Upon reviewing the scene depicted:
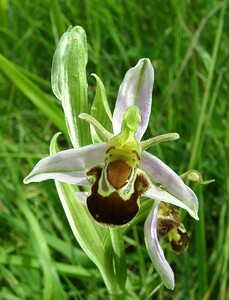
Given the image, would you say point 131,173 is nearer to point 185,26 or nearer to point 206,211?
point 206,211

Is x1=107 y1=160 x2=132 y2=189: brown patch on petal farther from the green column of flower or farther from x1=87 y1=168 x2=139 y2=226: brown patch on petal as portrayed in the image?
the green column of flower

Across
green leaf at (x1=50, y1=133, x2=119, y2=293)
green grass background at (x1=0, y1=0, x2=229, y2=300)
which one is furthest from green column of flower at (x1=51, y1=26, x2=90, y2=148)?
green grass background at (x1=0, y1=0, x2=229, y2=300)

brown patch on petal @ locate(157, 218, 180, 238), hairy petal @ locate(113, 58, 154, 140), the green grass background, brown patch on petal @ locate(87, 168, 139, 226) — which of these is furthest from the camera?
the green grass background

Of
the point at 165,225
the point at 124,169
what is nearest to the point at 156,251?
the point at 165,225

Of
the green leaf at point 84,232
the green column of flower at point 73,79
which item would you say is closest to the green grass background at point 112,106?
the green leaf at point 84,232

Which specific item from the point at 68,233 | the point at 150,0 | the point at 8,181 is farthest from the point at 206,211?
the point at 150,0

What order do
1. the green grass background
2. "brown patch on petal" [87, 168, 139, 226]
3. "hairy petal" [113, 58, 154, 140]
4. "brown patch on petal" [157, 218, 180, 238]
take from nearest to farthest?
"brown patch on petal" [87, 168, 139, 226]
"hairy petal" [113, 58, 154, 140]
"brown patch on petal" [157, 218, 180, 238]
the green grass background

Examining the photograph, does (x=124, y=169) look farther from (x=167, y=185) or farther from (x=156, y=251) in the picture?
(x=156, y=251)
